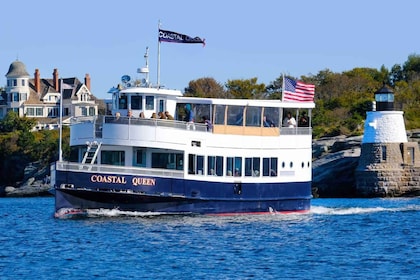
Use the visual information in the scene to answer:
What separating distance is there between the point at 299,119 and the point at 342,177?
27.5m

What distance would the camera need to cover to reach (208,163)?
42.5 m

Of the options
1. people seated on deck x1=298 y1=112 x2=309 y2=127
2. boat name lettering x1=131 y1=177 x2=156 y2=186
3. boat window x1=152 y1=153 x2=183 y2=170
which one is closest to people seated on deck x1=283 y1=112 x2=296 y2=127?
people seated on deck x1=298 y1=112 x2=309 y2=127

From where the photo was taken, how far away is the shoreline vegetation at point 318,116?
85938 millimetres

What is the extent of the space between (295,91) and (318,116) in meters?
48.1

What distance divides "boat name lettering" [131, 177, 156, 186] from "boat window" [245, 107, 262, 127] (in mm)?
5343

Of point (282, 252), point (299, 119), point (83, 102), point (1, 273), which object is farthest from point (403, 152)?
point (83, 102)

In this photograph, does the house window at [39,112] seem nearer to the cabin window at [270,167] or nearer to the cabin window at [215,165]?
the cabin window at [270,167]

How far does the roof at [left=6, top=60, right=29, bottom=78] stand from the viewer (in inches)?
4781

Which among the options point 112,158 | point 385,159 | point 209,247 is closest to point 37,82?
point 385,159

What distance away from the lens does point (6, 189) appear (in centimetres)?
9125

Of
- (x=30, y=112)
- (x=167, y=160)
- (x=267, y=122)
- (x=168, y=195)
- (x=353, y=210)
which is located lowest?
(x=353, y=210)

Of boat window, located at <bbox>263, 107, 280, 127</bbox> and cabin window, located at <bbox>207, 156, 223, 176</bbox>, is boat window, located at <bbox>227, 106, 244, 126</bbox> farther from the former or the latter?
cabin window, located at <bbox>207, 156, 223, 176</bbox>

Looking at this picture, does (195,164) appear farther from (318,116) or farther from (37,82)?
(37,82)

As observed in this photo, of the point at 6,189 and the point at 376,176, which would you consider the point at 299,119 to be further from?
the point at 6,189
